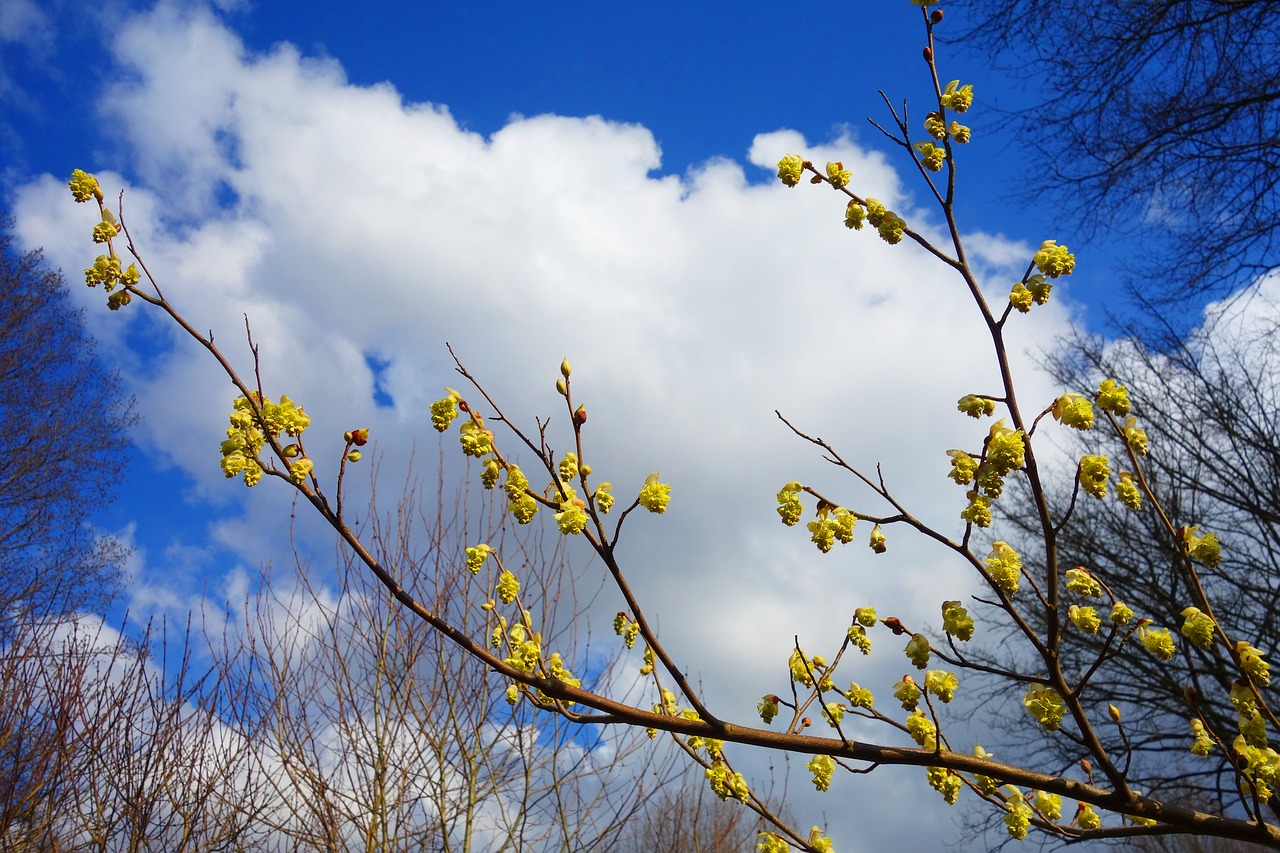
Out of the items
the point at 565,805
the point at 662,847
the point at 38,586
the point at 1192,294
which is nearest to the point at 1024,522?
the point at 1192,294

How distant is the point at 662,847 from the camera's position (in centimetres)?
682

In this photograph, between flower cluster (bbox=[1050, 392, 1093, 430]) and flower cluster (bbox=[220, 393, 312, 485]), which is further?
flower cluster (bbox=[1050, 392, 1093, 430])

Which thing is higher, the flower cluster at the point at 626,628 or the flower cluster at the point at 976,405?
the flower cluster at the point at 976,405

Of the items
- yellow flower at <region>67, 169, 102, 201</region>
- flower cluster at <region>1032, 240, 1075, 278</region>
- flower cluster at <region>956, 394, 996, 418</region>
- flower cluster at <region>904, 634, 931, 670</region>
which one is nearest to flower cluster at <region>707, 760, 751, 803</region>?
flower cluster at <region>904, 634, 931, 670</region>

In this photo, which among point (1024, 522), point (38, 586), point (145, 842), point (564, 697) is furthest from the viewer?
point (1024, 522)

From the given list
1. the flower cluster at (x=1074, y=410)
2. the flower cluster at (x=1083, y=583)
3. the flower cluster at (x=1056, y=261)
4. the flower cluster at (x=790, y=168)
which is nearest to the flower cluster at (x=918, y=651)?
the flower cluster at (x=1083, y=583)

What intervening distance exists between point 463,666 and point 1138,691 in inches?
280

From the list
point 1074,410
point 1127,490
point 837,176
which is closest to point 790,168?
point 837,176

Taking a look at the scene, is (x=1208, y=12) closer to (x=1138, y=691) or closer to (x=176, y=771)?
(x=1138, y=691)

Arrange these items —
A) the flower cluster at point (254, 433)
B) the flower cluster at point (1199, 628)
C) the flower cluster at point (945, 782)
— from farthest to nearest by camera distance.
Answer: the flower cluster at point (945, 782) < the flower cluster at point (1199, 628) < the flower cluster at point (254, 433)

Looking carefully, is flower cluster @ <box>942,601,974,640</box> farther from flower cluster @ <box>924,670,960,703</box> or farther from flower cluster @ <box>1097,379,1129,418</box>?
flower cluster @ <box>1097,379,1129,418</box>

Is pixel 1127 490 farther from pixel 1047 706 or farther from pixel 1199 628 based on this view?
pixel 1047 706

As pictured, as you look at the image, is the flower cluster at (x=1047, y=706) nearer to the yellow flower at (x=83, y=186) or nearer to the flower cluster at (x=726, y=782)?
the flower cluster at (x=726, y=782)

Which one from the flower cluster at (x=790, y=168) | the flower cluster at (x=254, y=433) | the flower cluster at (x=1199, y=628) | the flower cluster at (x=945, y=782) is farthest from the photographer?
the flower cluster at (x=790, y=168)
